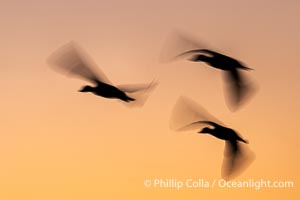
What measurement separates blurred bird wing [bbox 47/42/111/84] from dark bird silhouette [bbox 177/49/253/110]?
0.86ft

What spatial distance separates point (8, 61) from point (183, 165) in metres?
0.62

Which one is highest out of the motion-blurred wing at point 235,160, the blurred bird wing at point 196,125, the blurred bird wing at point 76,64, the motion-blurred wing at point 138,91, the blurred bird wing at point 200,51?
the blurred bird wing at point 200,51

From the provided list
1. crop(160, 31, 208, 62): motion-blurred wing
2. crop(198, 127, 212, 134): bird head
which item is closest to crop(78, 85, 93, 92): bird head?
crop(160, 31, 208, 62): motion-blurred wing

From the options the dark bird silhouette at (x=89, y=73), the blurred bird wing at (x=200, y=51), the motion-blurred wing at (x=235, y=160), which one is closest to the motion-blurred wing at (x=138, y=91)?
the dark bird silhouette at (x=89, y=73)

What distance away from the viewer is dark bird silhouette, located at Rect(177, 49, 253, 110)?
1.41m

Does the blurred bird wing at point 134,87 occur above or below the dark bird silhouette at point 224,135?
above

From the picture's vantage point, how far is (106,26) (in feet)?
4.77

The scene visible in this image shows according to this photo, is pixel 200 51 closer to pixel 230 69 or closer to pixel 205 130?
pixel 230 69

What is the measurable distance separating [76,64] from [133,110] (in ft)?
0.73

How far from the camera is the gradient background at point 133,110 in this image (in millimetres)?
1396

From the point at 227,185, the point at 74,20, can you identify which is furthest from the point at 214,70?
the point at 74,20

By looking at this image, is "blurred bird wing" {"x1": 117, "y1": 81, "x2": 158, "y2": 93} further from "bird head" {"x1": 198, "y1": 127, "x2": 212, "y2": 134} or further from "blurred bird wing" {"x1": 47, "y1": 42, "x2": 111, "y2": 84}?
"bird head" {"x1": 198, "y1": 127, "x2": 212, "y2": 134}

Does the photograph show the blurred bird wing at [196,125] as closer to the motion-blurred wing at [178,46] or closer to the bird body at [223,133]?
the bird body at [223,133]

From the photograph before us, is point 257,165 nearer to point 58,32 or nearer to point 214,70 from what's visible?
point 214,70
